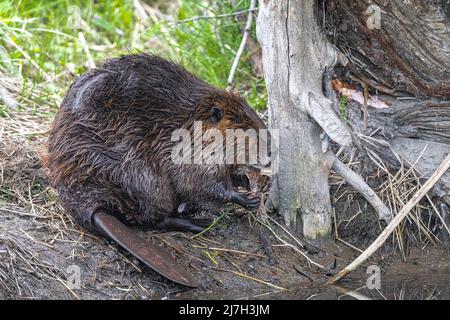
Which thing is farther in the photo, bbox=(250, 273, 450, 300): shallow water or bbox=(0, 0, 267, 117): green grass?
bbox=(0, 0, 267, 117): green grass

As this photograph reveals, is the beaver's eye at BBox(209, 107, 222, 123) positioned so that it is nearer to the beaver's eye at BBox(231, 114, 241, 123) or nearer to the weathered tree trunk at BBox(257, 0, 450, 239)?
the beaver's eye at BBox(231, 114, 241, 123)

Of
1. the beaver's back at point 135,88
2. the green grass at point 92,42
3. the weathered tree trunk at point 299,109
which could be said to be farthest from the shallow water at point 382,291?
the green grass at point 92,42

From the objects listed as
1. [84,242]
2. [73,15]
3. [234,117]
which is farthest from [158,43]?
[84,242]

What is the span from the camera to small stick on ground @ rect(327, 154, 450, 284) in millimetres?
3467

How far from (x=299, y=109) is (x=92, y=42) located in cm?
257

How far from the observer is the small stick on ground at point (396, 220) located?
3467 millimetres

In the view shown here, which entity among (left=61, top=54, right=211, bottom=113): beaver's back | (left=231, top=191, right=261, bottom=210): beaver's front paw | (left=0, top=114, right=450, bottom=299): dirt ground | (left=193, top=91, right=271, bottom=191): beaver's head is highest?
(left=61, top=54, right=211, bottom=113): beaver's back

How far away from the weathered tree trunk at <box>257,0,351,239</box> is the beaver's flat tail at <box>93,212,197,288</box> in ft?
2.23

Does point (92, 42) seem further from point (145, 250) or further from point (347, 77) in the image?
point (145, 250)

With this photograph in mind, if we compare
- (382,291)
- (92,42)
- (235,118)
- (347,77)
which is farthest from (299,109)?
(92,42)

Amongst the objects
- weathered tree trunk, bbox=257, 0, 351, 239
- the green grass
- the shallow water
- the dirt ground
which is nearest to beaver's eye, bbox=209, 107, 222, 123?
weathered tree trunk, bbox=257, 0, 351, 239

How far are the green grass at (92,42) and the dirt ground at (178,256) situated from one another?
88 cm

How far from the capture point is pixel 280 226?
12.8ft

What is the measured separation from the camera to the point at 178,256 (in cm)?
360
